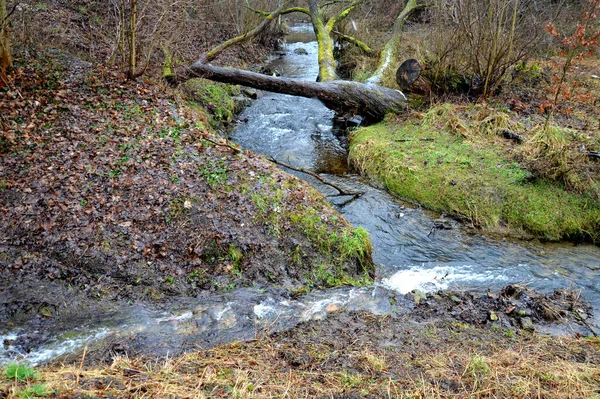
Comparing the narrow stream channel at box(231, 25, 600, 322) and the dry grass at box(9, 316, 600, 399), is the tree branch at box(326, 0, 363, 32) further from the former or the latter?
the dry grass at box(9, 316, 600, 399)

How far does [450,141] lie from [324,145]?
3259 millimetres

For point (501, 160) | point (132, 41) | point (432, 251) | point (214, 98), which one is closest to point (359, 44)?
point (214, 98)

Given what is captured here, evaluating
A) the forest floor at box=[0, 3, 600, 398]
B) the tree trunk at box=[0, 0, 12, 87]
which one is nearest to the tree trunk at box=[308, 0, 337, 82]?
the forest floor at box=[0, 3, 600, 398]

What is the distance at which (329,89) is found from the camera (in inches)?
432

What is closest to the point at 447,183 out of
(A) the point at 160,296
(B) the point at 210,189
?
(B) the point at 210,189

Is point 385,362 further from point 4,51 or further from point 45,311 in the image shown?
point 4,51

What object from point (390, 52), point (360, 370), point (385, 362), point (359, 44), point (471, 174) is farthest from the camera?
point (359, 44)

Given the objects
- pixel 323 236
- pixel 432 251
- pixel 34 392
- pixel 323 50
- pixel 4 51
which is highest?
pixel 323 50

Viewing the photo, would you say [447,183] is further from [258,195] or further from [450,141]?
[258,195]

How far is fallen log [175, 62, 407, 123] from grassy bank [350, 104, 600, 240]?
569mm

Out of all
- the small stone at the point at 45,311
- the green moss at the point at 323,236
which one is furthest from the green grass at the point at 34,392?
the green moss at the point at 323,236

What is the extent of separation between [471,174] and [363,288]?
4056 mm

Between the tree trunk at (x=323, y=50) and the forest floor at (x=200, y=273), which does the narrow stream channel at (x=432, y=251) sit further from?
the tree trunk at (x=323, y=50)

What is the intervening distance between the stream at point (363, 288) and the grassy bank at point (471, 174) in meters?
0.38
